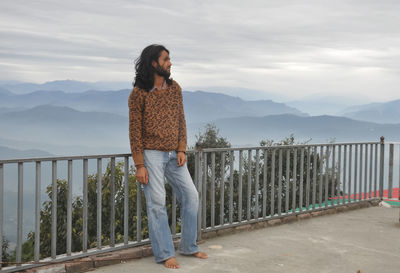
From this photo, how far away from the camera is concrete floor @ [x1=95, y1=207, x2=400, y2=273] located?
13.1 ft

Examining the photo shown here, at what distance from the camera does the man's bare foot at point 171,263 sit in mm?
3939

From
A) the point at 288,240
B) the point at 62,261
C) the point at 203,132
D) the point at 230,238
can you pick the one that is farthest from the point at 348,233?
the point at 203,132

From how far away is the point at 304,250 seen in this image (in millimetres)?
4543

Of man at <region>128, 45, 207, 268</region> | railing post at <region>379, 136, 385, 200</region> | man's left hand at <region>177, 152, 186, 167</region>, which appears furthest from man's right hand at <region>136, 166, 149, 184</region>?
railing post at <region>379, 136, 385, 200</region>

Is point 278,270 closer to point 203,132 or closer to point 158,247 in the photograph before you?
point 158,247

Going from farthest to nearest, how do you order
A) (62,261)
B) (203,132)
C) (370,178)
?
1. (203,132)
2. (370,178)
3. (62,261)

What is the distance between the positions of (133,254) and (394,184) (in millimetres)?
4935

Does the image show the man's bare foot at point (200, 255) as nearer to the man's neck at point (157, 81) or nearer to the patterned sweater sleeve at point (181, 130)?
the patterned sweater sleeve at point (181, 130)

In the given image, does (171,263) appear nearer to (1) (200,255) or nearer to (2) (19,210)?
(1) (200,255)

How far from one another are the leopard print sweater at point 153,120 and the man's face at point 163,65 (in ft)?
0.40

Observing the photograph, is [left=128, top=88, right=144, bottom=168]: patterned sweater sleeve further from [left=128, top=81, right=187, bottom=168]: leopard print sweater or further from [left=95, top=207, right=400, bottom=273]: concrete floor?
[left=95, top=207, right=400, bottom=273]: concrete floor

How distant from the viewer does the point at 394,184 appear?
739 cm

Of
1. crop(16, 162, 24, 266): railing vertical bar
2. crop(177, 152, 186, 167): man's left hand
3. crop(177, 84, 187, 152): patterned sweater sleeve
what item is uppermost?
crop(177, 84, 187, 152): patterned sweater sleeve

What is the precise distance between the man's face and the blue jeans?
681 mm
